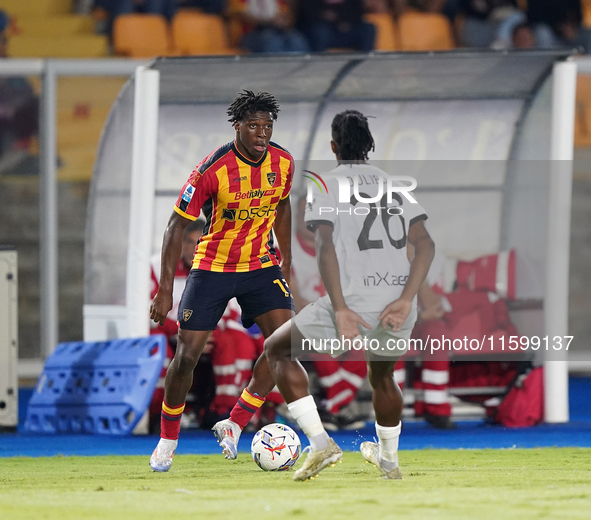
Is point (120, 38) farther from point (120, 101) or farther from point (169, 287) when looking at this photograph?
point (169, 287)

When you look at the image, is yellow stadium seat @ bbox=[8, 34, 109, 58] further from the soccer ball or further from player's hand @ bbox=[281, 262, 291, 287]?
the soccer ball

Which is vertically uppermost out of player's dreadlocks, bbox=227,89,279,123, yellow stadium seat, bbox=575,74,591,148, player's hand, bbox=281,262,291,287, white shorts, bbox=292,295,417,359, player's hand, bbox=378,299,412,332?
yellow stadium seat, bbox=575,74,591,148

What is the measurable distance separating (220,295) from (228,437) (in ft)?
2.45

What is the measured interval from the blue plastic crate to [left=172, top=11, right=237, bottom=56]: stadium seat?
5464mm

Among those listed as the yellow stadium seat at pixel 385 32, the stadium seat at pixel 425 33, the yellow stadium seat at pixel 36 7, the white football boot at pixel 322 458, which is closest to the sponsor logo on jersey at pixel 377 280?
the white football boot at pixel 322 458

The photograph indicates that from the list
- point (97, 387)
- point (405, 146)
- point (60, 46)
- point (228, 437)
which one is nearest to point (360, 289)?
point (228, 437)

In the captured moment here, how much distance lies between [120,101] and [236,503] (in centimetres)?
478

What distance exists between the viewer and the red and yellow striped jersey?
5.16 metres

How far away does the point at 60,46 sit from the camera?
42.4ft

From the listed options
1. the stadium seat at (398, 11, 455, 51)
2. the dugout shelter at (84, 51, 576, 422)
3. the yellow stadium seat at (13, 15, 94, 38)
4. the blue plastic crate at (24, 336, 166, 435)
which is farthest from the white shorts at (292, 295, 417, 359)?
the yellow stadium seat at (13, 15, 94, 38)

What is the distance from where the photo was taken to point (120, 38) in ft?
42.1

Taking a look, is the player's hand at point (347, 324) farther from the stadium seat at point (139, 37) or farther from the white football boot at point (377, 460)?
the stadium seat at point (139, 37)

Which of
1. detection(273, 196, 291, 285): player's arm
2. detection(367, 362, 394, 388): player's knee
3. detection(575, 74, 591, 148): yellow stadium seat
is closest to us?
detection(367, 362, 394, 388): player's knee

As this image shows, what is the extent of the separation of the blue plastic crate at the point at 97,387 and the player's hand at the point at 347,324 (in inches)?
116
